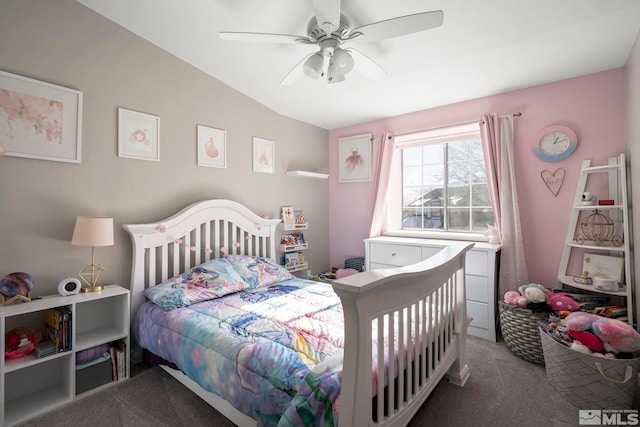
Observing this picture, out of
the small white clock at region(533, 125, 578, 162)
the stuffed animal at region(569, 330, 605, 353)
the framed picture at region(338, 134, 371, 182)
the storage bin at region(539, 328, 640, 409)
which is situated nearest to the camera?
the storage bin at region(539, 328, 640, 409)

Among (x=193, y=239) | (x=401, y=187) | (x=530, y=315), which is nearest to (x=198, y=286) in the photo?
(x=193, y=239)

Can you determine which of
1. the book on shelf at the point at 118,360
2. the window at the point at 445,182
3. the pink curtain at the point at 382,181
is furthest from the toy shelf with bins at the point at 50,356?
the window at the point at 445,182

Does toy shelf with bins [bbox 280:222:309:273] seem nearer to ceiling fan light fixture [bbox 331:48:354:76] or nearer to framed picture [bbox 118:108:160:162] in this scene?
framed picture [bbox 118:108:160:162]

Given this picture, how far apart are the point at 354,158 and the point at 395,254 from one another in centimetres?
151

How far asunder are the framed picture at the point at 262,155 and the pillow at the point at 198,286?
1.22m

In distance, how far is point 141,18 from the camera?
2266mm

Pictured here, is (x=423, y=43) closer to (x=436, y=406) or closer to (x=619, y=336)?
(x=619, y=336)

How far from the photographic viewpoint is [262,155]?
346 centimetres

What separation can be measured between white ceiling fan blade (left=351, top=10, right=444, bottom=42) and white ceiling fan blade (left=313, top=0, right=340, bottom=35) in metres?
0.15

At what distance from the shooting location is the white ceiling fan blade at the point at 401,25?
1.54 meters

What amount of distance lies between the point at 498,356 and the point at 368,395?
1902mm

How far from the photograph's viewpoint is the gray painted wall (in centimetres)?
192

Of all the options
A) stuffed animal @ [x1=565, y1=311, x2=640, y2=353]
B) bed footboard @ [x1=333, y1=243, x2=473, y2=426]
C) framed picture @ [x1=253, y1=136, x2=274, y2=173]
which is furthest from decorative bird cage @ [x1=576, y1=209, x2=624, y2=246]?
framed picture @ [x1=253, y1=136, x2=274, y2=173]

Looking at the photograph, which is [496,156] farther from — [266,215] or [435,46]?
[266,215]
